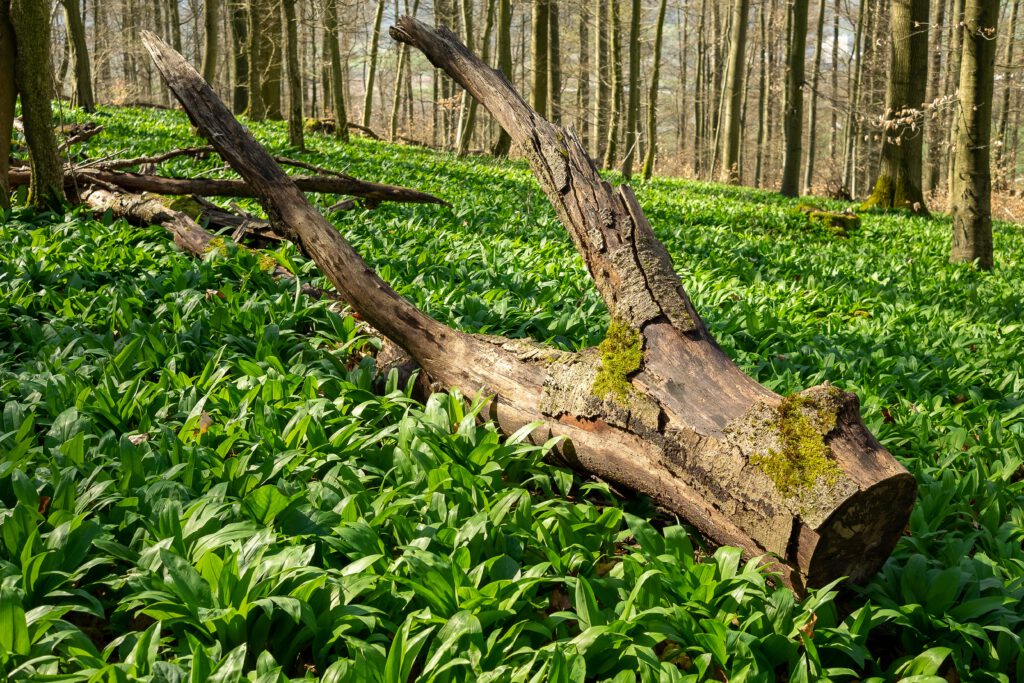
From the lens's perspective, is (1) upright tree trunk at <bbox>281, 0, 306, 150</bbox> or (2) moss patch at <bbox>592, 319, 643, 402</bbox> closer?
(2) moss patch at <bbox>592, 319, 643, 402</bbox>

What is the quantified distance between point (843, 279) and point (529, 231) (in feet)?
10.0

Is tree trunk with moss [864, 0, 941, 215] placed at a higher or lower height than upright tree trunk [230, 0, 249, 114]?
lower

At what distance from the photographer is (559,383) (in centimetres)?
298

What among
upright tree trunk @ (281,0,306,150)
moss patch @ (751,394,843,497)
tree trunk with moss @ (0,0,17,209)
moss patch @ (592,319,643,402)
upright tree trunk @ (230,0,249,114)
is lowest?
moss patch @ (751,394,843,497)

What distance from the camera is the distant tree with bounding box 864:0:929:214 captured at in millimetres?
12711

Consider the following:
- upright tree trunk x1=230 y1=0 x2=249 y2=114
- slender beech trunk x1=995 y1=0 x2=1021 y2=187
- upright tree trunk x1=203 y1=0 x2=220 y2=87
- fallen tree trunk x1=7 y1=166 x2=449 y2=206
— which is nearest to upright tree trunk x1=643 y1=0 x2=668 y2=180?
slender beech trunk x1=995 y1=0 x2=1021 y2=187

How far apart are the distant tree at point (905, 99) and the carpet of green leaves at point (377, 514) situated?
959 cm

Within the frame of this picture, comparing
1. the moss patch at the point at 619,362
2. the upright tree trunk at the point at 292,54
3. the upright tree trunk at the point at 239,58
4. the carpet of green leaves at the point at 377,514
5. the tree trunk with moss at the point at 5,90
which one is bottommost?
the carpet of green leaves at the point at 377,514

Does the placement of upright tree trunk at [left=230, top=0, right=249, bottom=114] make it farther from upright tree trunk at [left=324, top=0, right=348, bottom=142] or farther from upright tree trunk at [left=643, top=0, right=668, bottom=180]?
upright tree trunk at [left=643, top=0, right=668, bottom=180]

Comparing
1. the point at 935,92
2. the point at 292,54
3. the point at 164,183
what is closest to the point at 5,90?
the point at 164,183

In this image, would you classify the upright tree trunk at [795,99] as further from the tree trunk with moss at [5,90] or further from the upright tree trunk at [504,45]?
the tree trunk with moss at [5,90]

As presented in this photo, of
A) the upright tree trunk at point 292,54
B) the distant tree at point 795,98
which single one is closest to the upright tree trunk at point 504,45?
the upright tree trunk at point 292,54

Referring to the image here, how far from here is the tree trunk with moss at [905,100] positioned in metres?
12.7

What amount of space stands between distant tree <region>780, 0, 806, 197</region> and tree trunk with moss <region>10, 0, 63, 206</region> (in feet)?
45.4
